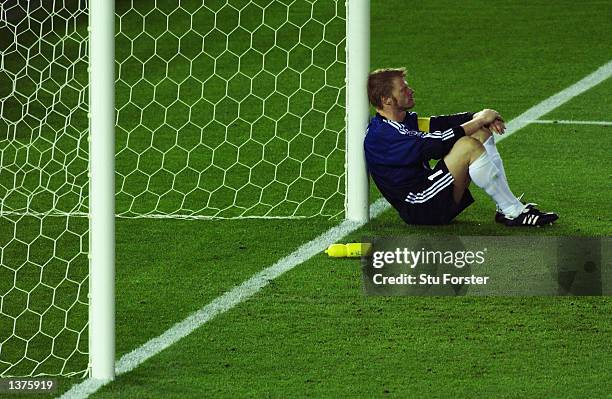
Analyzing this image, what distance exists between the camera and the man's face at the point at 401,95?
7977 millimetres

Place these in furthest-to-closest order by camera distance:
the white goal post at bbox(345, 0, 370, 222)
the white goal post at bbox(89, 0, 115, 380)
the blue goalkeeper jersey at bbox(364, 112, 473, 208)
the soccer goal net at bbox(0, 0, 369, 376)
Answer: the white goal post at bbox(345, 0, 370, 222), the blue goalkeeper jersey at bbox(364, 112, 473, 208), the soccer goal net at bbox(0, 0, 369, 376), the white goal post at bbox(89, 0, 115, 380)

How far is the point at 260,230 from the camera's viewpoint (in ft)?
26.6

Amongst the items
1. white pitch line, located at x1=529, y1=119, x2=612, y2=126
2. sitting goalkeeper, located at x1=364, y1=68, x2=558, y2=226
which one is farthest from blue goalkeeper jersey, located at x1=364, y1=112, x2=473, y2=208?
white pitch line, located at x1=529, y1=119, x2=612, y2=126

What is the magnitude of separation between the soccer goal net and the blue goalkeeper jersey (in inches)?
7.0

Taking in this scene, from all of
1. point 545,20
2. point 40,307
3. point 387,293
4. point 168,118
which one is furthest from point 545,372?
point 545,20

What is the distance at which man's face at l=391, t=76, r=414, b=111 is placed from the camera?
7977mm

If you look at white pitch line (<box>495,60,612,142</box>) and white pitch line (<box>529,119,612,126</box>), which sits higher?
white pitch line (<box>495,60,612,142</box>)

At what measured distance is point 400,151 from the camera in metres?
7.93

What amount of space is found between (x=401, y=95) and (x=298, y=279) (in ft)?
4.05

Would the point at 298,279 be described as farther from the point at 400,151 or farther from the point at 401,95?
the point at 401,95

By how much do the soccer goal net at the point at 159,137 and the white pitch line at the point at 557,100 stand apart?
109 centimetres

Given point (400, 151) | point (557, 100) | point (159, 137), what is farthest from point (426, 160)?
point (557, 100)

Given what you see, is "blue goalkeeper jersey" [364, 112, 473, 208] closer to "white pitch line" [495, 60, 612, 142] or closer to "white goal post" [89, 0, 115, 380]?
"white pitch line" [495, 60, 612, 142]

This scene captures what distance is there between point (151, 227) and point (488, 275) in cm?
179
